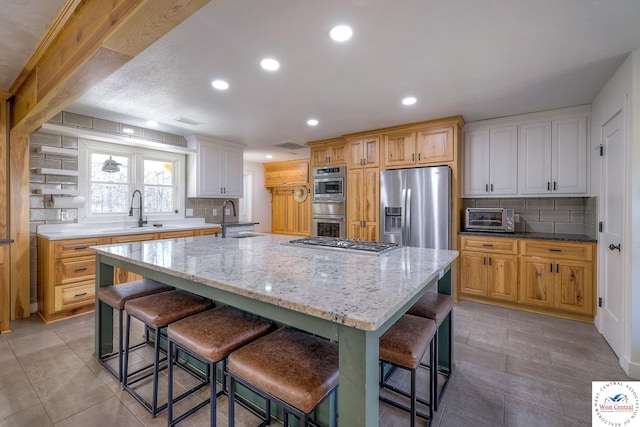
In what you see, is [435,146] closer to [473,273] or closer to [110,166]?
[473,273]

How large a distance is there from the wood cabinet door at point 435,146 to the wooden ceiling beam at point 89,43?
3.24 m

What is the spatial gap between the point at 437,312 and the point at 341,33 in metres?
1.89

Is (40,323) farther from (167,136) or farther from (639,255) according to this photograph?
(639,255)

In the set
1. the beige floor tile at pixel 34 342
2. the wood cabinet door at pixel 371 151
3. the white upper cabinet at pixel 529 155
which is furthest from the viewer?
the wood cabinet door at pixel 371 151

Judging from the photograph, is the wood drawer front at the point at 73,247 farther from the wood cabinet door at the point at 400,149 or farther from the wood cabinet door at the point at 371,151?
the wood cabinet door at the point at 400,149

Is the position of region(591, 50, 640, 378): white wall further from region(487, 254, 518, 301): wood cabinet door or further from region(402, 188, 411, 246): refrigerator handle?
region(402, 188, 411, 246): refrigerator handle

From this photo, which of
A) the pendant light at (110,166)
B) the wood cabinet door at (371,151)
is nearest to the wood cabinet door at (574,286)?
the wood cabinet door at (371,151)

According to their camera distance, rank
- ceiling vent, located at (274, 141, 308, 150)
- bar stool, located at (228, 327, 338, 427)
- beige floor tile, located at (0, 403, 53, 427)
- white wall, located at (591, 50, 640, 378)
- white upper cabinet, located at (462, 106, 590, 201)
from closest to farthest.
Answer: bar stool, located at (228, 327, 338, 427) → beige floor tile, located at (0, 403, 53, 427) → white wall, located at (591, 50, 640, 378) → white upper cabinet, located at (462, 106, 590, 201) → ceiling vent, located at (274, 141, 308, 150)

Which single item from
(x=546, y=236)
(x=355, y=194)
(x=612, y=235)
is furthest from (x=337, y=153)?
(x=612, y=235)

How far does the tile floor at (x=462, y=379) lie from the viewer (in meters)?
1.66

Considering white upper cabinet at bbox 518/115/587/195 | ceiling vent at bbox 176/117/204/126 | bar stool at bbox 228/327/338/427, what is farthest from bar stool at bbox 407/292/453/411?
ceiling vent at bbox 176/117/204/126

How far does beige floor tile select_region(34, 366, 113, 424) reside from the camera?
1.72 meters

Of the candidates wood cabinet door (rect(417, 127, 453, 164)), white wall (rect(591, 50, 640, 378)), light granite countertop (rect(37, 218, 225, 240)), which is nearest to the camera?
white wall (rect(591, 50, 640, 378))

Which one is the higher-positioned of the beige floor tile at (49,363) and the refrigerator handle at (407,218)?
the refrigerator handle at (407,218)
